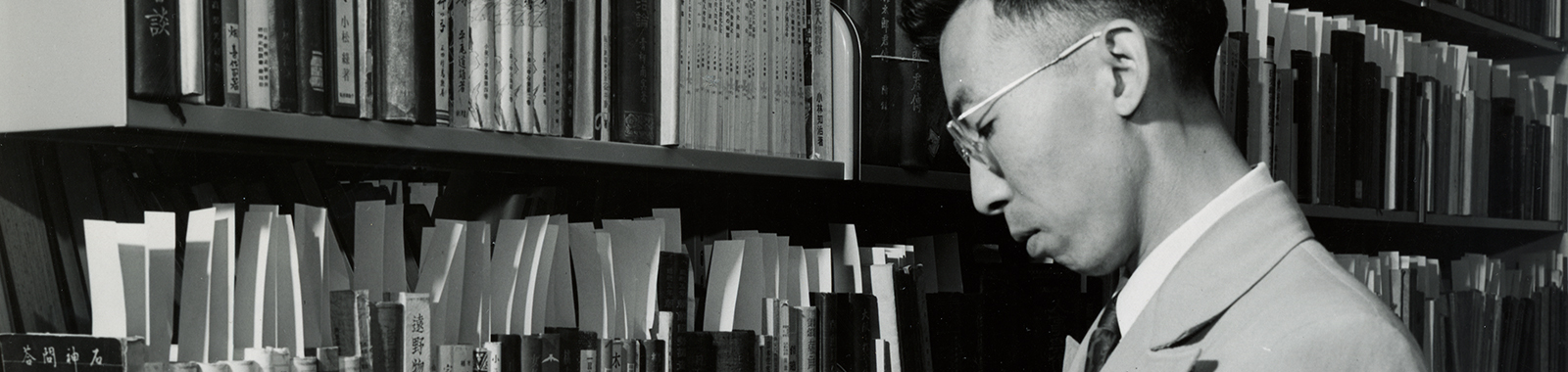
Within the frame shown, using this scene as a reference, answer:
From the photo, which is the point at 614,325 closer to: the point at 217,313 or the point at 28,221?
the point at 217,313

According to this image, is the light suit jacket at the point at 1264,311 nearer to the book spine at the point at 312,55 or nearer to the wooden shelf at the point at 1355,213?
the book spine at the point at 312,55

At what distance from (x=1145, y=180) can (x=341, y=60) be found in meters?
0.67

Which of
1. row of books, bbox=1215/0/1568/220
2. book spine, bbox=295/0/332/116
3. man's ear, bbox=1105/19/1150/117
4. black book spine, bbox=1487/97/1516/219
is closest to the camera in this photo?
book spine, bbox=295/0/332/116

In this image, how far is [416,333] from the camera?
1062 mm

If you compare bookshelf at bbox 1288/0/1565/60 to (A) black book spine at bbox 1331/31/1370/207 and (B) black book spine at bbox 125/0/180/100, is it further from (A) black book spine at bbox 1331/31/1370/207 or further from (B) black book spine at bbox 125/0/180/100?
(B) black book spine at bbox 125/0/180/100

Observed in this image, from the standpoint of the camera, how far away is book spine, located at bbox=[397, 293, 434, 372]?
3.45ft

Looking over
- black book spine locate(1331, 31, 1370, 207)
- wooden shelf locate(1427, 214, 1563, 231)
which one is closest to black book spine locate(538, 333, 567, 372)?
black book spine locate(1331, 31, 1370, 207)

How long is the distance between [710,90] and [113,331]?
609 millimetres

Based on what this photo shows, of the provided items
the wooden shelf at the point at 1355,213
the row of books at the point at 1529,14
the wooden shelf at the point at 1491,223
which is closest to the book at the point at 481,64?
the wooden shelf at the point at 1355,213

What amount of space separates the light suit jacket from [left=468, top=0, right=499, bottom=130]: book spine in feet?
1.92

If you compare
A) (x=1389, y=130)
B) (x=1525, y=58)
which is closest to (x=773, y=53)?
(x=1389, y=130)

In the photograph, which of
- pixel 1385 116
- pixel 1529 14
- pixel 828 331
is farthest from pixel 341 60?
pixel 1529 14

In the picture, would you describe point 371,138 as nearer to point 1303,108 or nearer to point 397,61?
point 397,61

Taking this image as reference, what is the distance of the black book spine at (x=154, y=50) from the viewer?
85 cm
